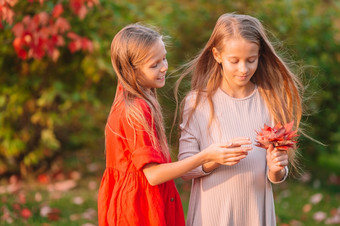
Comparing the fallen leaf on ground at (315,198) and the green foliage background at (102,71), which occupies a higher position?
the green foliage background at (102,71)

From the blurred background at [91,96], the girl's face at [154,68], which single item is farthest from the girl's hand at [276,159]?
the blurred background at [91,96]

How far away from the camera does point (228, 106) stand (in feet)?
8.73

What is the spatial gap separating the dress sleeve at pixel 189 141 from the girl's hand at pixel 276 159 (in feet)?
1.08

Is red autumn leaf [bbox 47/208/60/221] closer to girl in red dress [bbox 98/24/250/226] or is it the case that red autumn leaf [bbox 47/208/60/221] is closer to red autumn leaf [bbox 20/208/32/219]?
red autumn leaf [bbox 20/208/32/219]

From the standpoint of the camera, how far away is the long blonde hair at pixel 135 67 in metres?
2.46

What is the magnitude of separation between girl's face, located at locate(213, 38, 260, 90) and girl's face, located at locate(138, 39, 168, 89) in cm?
32

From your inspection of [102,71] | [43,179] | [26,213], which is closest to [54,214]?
[26,213]

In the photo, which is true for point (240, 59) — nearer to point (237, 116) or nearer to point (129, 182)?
point (237, 116)

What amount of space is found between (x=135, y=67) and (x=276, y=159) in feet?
2.64

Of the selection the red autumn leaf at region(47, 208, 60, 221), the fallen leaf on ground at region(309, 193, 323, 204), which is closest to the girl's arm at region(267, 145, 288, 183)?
the red autumn leaf at region(47, 208, 60, 221)

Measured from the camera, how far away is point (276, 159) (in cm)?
238

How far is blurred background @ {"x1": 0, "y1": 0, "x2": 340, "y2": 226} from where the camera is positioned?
→ 516 centimetres

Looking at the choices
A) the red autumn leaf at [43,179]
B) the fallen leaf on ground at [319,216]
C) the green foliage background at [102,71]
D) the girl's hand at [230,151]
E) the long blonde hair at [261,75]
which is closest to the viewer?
the girl's hand at [230,151]

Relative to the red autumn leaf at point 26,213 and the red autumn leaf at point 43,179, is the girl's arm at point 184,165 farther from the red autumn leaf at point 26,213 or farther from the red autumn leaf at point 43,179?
the red autumn leaf at point 43,179
